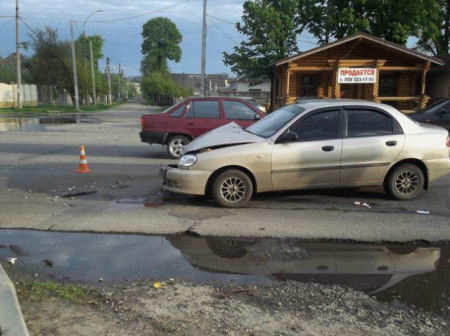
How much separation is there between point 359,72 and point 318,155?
51.1 feet

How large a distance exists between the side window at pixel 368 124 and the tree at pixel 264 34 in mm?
22875

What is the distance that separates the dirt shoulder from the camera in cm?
359

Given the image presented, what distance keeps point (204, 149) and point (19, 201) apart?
10.4 ft

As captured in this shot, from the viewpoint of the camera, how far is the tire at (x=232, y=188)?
7.24 m

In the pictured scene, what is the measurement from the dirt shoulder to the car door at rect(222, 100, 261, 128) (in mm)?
7908

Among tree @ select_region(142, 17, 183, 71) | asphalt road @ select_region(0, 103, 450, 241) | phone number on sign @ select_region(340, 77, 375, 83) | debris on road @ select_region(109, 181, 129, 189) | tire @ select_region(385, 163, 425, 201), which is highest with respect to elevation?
tree @ select_region(142, 17, 183, 71)

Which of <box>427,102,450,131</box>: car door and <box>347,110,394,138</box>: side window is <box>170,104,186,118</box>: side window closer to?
<box>347,110,394,138</box>: side window

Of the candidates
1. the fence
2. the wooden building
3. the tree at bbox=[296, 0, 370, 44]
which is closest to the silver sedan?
the wooden building

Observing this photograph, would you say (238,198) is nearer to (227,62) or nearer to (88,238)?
(88,238)

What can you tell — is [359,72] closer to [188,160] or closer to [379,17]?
[379,17]

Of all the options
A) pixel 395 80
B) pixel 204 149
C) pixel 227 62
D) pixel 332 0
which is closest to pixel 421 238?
pixel 204 149

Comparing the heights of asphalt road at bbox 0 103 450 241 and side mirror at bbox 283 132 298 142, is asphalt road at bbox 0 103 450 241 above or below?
below

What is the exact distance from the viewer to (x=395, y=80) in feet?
81.5

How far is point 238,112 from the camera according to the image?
12.1 metres
